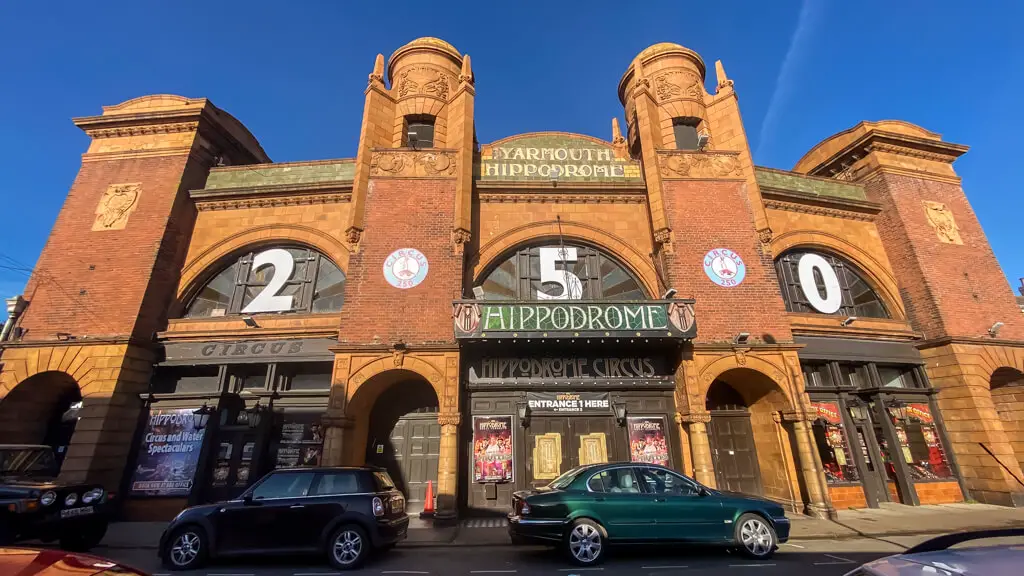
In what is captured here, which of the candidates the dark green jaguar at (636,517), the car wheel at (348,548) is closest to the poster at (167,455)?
the car wheel at (348,548)

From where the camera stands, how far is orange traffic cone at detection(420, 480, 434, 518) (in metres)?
11.2

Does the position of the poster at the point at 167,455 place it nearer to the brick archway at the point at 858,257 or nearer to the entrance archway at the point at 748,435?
the entrance archway at the point at 748,435

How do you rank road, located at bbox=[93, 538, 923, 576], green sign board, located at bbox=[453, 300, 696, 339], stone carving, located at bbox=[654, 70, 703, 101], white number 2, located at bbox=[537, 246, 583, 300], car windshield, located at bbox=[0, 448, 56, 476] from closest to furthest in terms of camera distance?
1. road, located at bbox=[93, 538, 923, 576]
2. car windshield, located at bbox=[0, 448, 56, 476]
3. green sign board, located at bbox=[453, 300, 696, 339]
4. white number 2, located at bbox=[537, 246, 583, 300]
5. stone carving, located at bbox=[654, 70, 703, 101]

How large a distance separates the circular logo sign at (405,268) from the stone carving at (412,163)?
311 cm

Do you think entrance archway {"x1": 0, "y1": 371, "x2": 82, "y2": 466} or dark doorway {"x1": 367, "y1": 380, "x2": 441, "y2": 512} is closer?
dark doorway {"x1": 367, "y1": 380, "x2": 441, "y2": 512}

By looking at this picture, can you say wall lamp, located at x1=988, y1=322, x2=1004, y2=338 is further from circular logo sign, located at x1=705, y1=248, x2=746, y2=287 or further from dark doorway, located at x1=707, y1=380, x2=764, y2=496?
circular logo sign, located at x1=705, y1=248, x2=746, y2=287

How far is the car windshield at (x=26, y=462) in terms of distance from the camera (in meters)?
8.82

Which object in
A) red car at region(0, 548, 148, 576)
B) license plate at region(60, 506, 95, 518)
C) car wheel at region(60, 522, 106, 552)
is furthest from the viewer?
car wheel at region(60, 522, 106, 552)

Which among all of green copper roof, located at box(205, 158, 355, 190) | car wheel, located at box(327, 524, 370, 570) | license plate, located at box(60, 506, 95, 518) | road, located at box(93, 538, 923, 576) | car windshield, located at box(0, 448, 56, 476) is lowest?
road, located at box(93, 538, 923, 576)

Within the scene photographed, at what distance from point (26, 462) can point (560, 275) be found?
14317 mm

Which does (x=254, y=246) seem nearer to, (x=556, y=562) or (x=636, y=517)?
(x=556, y=562)

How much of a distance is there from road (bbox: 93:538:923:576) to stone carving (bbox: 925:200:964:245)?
44.7 feet

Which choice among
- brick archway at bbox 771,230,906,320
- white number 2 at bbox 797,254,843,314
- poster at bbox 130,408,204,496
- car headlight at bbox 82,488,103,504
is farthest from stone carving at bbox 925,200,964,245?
poster at bbox 130,408,204,496

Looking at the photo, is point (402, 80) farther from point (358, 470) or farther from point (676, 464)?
point (676, 464)
